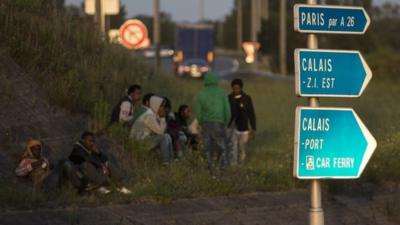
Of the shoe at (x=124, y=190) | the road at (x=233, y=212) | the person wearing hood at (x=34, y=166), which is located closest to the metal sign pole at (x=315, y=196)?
the road at (x=233, y=212)

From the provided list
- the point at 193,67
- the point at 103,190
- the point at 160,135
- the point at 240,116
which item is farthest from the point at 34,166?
the point at 193,67

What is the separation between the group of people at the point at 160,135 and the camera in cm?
1212

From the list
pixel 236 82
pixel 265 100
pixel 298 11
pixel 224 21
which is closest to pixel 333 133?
pixel 298 11

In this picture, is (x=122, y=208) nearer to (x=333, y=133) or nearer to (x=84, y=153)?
(x=84, y=153)

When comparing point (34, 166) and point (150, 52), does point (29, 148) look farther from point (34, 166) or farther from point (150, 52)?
point (150, 52)

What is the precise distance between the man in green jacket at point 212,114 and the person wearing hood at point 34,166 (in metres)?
3.41

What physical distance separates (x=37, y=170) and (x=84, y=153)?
0.63 m

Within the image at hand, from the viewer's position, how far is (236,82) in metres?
16.8

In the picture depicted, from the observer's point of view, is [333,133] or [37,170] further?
[37,170]

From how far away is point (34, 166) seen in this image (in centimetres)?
1212

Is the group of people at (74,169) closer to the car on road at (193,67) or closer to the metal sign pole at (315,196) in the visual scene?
the metal sign pole at (315,196)

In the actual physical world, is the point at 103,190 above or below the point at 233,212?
above

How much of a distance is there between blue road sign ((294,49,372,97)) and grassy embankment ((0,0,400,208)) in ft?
13.7

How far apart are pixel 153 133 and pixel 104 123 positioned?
0.85 metres
